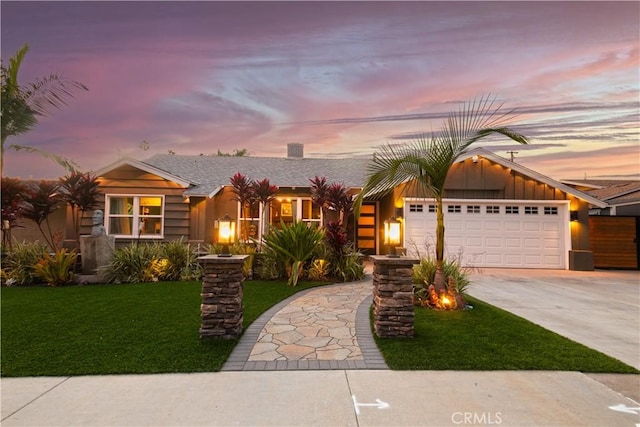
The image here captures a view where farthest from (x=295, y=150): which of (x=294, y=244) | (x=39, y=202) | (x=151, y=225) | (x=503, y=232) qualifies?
(x=39, y=202)

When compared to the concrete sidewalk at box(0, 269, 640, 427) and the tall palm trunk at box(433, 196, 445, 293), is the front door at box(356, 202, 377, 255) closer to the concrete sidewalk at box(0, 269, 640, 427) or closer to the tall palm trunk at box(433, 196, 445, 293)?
the tall palm trunk at box(433, 196, 445, 293)

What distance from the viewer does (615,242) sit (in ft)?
38.6

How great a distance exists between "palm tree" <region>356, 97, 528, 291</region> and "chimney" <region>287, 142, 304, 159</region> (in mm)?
10318

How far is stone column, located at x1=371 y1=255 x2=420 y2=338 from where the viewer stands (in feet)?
13.9

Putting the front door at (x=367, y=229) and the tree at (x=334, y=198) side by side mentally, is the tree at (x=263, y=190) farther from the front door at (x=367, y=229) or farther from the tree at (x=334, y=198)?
the front door at (x=367, y=229)

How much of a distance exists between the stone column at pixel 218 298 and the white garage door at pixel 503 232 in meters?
8.17

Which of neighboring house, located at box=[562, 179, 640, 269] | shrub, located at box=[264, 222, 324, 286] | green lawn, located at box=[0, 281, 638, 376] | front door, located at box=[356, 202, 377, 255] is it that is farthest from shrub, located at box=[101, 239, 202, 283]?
neighboring house, located at box=[562, 179, 640, 269]

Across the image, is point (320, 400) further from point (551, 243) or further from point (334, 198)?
point (551, 243)

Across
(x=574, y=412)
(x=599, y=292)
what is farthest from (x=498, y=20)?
(x=574, y=412)

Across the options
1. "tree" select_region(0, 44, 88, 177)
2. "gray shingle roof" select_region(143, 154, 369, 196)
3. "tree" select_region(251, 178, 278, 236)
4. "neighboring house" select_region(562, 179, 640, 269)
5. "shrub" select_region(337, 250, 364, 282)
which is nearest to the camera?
"tree" select_region(0, 44, 88, 177)

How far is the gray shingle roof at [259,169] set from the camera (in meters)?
12.6

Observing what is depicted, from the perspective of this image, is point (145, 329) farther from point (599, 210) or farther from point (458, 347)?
point (599, 210)

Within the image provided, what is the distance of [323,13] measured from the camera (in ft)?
26.6

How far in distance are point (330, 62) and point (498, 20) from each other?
178 inches
